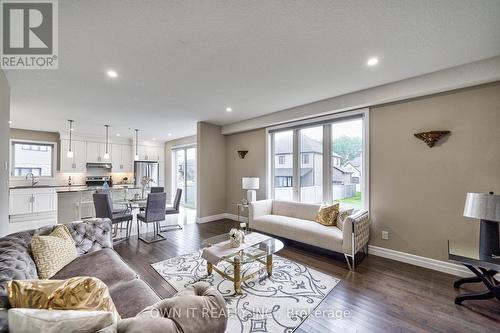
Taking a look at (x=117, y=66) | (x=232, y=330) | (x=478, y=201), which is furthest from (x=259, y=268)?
(x=117, y=66)

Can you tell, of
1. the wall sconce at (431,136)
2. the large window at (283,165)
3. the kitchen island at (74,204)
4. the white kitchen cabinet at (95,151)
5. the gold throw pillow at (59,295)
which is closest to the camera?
the gold throw pillow at (59,295)

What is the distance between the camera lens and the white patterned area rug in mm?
1895

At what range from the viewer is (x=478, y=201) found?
6.79ft

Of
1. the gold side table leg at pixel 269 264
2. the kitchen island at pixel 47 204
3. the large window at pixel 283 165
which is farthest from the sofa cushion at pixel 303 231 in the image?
the kitchen island at pixel 47 204

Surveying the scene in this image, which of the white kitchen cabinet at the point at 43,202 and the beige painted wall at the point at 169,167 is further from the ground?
the beige painted wall at the point at 169,167

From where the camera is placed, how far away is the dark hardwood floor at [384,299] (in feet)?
6.08

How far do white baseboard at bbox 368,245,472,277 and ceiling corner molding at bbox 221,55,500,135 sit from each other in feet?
7.78

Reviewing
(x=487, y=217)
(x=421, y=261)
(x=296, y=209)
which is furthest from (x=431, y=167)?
(x=296, y=209)

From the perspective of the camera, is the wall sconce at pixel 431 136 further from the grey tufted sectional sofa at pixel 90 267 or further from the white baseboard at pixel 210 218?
the white baseboard at pixel 210 218

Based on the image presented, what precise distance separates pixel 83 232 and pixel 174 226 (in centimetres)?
274

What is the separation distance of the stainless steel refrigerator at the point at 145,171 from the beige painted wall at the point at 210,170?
12.4 ft

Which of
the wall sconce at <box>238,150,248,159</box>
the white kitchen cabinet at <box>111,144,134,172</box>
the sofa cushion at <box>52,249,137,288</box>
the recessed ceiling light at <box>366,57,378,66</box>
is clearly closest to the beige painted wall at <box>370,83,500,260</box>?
the recessed ceiling light at <box>366,57,378,66</box>

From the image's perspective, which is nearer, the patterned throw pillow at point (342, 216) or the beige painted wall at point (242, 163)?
the patterned throw pillow at point (342, 216)

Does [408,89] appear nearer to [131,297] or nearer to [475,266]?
[475,266]
